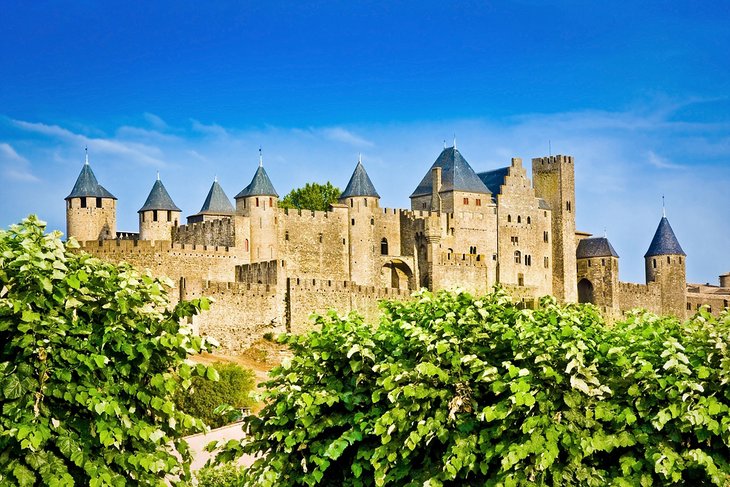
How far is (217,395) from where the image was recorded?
51.8 metres

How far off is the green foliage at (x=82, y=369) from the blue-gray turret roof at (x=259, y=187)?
52855 millimetres

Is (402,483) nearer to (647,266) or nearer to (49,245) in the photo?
(49,245)

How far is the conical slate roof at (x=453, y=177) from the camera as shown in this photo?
87000 millimetres

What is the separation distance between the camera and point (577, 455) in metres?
24.1

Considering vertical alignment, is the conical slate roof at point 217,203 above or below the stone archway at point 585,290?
above

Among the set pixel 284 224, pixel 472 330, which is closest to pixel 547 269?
pixel 284 224

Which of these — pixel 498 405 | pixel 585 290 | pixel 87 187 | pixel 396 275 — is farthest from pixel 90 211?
pixel 498 405

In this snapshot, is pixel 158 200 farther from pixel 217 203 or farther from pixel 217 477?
pixel 217 477

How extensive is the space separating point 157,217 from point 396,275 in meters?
16.0

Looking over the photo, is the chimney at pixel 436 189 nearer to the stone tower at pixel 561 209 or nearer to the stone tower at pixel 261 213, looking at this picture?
the stone tower at pixel 561 209

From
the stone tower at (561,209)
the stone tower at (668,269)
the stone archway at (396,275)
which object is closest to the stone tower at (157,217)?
the stone archway at (396,275)

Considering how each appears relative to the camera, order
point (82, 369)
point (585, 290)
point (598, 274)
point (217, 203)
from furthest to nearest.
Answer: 1. point (585, 290)
2. point (598, 274)
3. point (217, 203)
4. point (82, 369)

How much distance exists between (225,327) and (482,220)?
26.2 meters

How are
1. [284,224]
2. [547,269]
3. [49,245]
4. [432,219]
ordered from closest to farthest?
[49,245]
[284,224]
[432,219]
[547,269]
